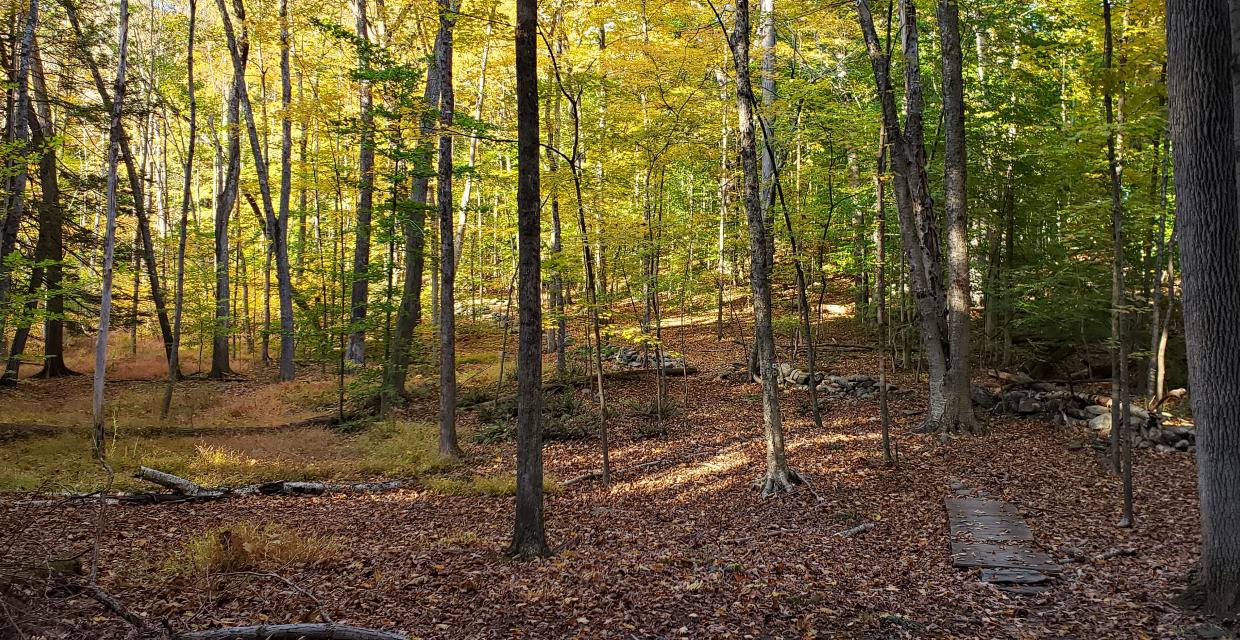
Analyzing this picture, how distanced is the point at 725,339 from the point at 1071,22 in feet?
42.7

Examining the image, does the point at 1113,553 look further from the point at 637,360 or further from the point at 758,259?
the point at 637,360

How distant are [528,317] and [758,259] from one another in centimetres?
372

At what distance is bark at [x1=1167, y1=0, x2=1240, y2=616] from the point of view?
437 cm

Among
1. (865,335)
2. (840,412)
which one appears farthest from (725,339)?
(840,412)

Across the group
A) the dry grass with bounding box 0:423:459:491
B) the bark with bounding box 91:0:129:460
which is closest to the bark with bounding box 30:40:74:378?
the bark with bounding box 91:0:129:460

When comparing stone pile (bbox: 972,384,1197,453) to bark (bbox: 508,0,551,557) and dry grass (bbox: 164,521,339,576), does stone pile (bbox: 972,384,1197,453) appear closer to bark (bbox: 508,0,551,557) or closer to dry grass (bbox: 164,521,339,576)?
bark (bbox: 508,0,551,557)

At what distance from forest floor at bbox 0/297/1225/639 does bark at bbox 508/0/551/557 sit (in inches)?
14.7

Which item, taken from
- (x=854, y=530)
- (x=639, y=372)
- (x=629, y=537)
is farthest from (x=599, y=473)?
(x=639, y=372)

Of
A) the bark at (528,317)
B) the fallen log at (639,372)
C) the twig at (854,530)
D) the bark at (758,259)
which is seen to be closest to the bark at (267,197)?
the fallen log at (639,372)

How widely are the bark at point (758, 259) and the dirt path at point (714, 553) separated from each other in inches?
17.9

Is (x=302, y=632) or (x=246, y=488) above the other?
A: (x=302, y=632)

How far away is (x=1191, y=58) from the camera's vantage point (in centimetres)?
446

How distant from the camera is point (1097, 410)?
1102cm

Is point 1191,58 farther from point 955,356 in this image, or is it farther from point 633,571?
point 955,356
